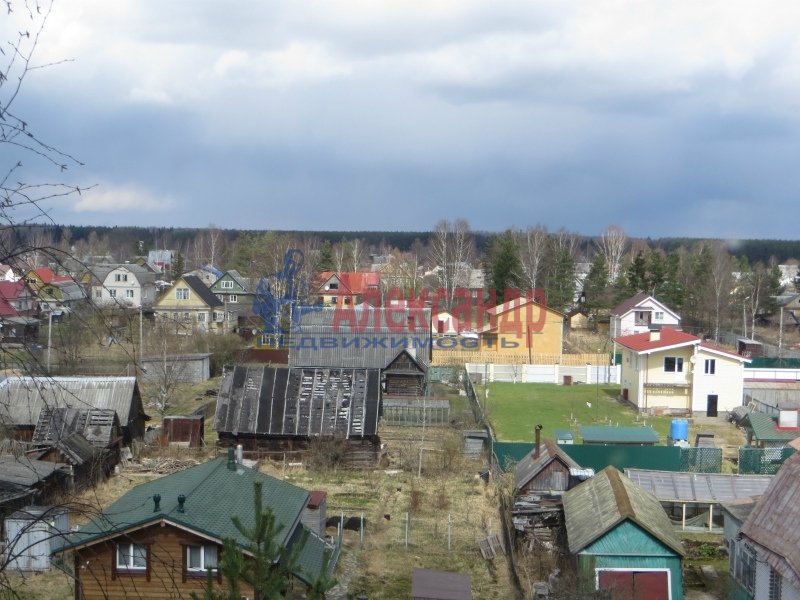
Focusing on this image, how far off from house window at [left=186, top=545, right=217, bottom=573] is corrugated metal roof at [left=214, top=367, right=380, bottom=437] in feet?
34.2

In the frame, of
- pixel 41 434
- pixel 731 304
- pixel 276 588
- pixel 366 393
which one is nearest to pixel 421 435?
pixel 366 393

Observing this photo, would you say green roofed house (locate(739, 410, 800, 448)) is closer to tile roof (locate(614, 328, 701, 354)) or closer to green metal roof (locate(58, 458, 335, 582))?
tile roof (locate(614, 328, 701, 354))

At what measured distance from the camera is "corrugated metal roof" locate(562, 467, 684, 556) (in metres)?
13.6

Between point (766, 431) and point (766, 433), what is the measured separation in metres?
0.14

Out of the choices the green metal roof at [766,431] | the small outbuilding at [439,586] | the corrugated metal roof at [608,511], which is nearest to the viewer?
the small outbuilding at [439,586]

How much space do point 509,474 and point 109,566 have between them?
36.8 feet

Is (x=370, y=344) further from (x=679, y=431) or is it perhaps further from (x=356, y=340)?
(x=679, y=431)

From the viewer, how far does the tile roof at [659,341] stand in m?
31.8

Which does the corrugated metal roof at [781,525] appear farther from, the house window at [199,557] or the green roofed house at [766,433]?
the green roofed house at [766,433]

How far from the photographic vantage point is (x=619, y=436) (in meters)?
23.6

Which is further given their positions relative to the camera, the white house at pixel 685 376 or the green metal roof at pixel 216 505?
the white house at pixel 685 376
